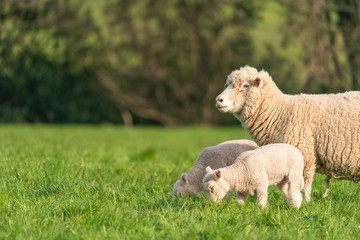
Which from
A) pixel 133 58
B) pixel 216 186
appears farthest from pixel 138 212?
pixel 133 58

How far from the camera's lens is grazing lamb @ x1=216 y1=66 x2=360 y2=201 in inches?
175

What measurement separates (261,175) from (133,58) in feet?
65.4

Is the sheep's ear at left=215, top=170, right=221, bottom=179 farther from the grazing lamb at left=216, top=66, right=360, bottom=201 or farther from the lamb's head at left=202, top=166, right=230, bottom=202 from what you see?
the grazing lamb at left=216, top=66, right=360, bottom=201

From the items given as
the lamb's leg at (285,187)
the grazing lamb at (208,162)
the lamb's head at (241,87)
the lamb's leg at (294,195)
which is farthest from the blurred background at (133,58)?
the lamb's leg at (294,195)

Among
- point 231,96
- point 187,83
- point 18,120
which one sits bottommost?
point 18,120

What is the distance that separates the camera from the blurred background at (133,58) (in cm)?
2077

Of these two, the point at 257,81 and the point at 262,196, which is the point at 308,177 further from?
the point at 257,81

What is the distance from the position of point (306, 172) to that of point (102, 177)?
222cm

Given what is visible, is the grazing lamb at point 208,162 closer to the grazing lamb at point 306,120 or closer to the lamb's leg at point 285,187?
the grazing lamb at point 306,120

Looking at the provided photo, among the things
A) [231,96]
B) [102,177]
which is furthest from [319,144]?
[102,177]

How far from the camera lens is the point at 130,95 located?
22.8 m

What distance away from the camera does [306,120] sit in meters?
4.57

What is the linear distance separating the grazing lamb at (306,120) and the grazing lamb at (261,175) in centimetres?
40

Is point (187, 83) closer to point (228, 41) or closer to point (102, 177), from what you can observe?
point (228, 41)
